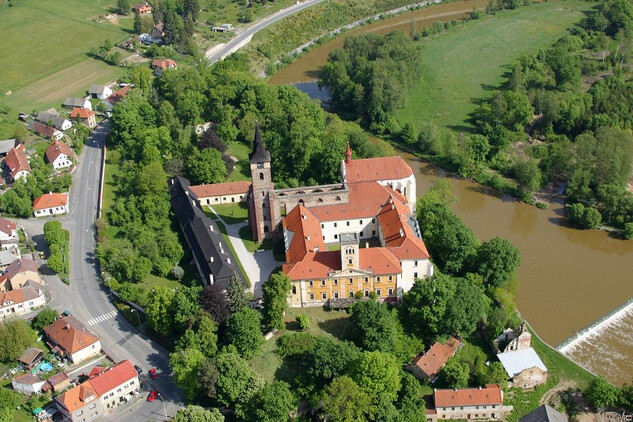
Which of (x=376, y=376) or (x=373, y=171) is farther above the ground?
(x=373, y=171)

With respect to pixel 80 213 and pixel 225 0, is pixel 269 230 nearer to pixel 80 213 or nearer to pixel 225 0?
pixel 80 213

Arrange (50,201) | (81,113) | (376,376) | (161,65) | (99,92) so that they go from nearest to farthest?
(376,376), (50,201), (81,113), (99,92), (161,65)

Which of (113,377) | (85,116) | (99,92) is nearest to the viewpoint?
(113,377)

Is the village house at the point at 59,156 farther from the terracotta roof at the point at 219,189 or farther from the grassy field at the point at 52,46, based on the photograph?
the grassy field at the point at 52,46

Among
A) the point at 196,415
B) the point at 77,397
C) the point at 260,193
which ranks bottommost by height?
the point at 77,397

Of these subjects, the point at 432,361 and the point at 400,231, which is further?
the point at 400,231

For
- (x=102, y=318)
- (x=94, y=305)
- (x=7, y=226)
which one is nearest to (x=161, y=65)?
(x=7, y=226)

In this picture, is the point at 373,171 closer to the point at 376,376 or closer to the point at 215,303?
the point at 215,303

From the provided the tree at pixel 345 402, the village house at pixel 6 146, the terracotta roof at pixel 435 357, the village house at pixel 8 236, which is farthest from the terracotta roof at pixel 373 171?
the village house at pixel 6 146
